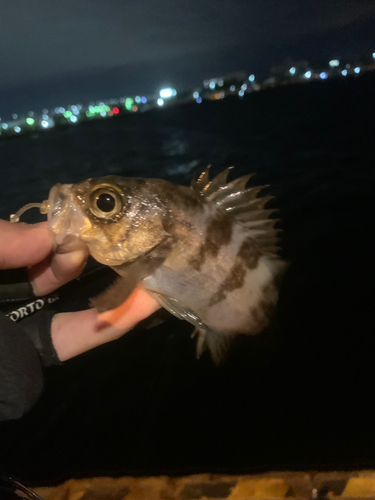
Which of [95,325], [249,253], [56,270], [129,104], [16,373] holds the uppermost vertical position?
[129,104]

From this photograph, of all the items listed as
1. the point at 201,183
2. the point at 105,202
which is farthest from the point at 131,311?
the point at 201,183

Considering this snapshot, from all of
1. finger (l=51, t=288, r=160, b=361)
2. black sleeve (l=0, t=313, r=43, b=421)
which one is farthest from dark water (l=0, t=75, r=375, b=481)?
finger (l=51, t=288, r=160, b=361)

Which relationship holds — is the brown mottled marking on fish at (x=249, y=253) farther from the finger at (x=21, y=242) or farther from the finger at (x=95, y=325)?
the finger at (x=21, y=242)

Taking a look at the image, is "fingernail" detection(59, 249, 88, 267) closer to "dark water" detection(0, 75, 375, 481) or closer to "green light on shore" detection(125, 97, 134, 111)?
"dark water" detection(0, 75, 375, 481)

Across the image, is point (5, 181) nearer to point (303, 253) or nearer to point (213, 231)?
point (303, 253)

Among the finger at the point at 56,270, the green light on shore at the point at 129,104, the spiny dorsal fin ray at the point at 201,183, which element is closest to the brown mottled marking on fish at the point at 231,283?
the spiny dorsal fin ray at the point at 201,183

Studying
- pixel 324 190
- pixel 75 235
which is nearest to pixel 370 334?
pixel 75 235

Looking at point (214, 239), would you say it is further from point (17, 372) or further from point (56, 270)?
point (17, 372)
